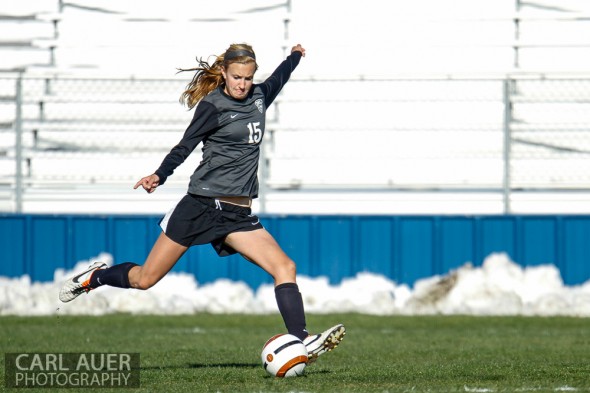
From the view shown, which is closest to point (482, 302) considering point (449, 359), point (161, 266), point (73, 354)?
point (449, 359)

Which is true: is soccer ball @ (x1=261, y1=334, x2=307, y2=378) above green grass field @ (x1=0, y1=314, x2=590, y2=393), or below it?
above

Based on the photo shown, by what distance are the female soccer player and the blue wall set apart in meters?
5.24

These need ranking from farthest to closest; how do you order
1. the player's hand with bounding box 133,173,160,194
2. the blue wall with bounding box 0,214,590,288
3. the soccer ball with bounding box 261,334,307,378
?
1. the blue wall with bounding box 0,214,590,288
2. the soccer ball with bounding box 261,334,307,378
3. the player's hand with bounding box 133,173,160,194

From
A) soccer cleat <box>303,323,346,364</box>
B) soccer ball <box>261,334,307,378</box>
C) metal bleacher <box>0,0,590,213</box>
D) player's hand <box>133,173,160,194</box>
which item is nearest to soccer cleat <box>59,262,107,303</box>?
player's hand <box>133,173,160,194</box>

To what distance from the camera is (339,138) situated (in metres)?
13.0

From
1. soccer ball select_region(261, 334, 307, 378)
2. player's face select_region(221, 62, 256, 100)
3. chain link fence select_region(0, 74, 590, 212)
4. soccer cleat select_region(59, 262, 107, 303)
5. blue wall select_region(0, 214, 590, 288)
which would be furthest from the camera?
chain link fence select_region(0, 74, 590, 212)

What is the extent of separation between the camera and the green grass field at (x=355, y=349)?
592cm

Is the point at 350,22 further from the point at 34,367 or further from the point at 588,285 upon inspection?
the point at 34,367

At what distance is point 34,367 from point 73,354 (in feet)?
3.01

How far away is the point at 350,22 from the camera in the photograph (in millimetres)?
14117

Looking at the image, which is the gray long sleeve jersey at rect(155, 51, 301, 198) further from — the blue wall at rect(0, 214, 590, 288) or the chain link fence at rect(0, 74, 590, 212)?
the chain link fence at rect(0, 74, 590, 212)

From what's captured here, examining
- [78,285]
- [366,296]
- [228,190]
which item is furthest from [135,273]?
[366,296]


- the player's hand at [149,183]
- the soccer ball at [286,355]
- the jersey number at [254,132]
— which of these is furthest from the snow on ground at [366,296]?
the player's hand at [149,183]

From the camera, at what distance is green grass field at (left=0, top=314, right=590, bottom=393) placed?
592 cm
